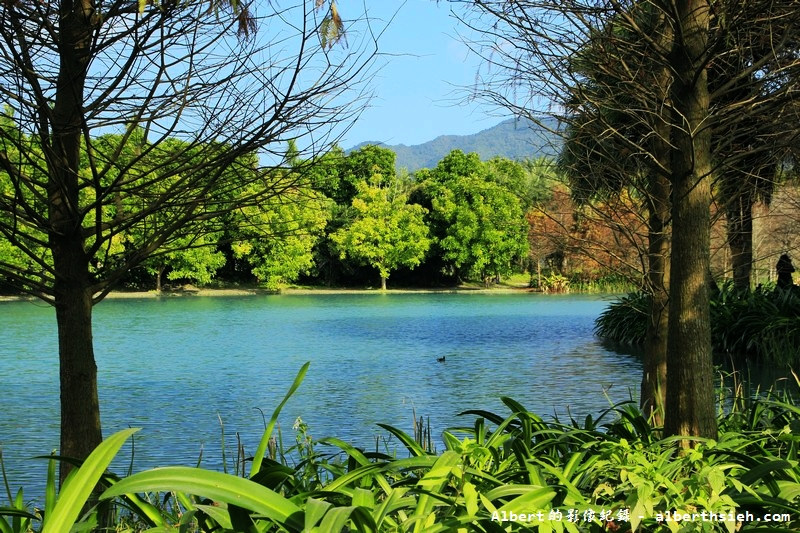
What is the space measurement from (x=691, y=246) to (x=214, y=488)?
285 centimetres

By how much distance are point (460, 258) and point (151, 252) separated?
4665 cm

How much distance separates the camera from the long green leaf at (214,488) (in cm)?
181

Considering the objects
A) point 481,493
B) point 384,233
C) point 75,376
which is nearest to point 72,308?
point 75,376

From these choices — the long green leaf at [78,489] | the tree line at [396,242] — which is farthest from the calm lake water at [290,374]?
the tree line at [396,242]

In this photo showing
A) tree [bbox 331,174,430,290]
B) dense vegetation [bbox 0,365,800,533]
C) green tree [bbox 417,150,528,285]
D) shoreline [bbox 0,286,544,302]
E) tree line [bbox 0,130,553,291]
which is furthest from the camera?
green tree [bbox 417,150,528,285]

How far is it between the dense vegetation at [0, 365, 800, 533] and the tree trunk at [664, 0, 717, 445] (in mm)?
217

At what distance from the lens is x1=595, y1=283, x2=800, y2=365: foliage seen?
13.4 m

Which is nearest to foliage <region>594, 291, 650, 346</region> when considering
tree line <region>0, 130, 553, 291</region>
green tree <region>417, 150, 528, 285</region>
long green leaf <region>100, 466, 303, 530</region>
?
long green leaf <region>100, 466, 303, 530</region>

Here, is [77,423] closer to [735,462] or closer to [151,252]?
[151,252]

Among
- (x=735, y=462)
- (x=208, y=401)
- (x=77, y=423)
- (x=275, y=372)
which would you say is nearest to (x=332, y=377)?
(x=275, y=372)

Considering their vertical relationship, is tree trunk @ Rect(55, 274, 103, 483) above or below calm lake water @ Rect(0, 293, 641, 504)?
above

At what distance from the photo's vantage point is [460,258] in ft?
165

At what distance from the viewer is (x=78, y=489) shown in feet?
6.24

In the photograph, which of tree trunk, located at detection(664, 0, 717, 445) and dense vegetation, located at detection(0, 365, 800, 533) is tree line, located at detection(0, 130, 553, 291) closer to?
tree trunk, located at detection(664, 0, 717, 445)
